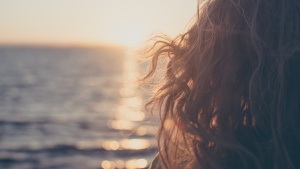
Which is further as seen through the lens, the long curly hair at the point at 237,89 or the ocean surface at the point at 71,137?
the ocean surface at the point at 71,137

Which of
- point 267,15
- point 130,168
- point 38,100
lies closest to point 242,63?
point 267,15

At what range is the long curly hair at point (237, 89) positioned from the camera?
1.92m

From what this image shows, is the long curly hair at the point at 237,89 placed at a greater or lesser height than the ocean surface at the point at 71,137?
greater

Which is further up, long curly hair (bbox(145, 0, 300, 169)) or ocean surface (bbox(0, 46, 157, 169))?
long curly hair (bbox(145, 0, 300, 169))

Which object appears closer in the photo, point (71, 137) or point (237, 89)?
point (237, 89)

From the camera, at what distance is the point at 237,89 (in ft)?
6.59

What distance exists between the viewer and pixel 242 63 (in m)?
2.01

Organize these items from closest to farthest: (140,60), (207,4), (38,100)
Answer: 1. (207,4)
2. (140,60)
3. (38,100)

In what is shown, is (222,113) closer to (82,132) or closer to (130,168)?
(130,168)

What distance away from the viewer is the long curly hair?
192 cm

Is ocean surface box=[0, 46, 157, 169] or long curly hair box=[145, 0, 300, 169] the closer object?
long curly hair box=[145, 0, 300, 169]

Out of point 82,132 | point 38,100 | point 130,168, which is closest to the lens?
point 130,168

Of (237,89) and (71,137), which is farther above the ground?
(237,89)

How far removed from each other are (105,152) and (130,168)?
2.06 metres
